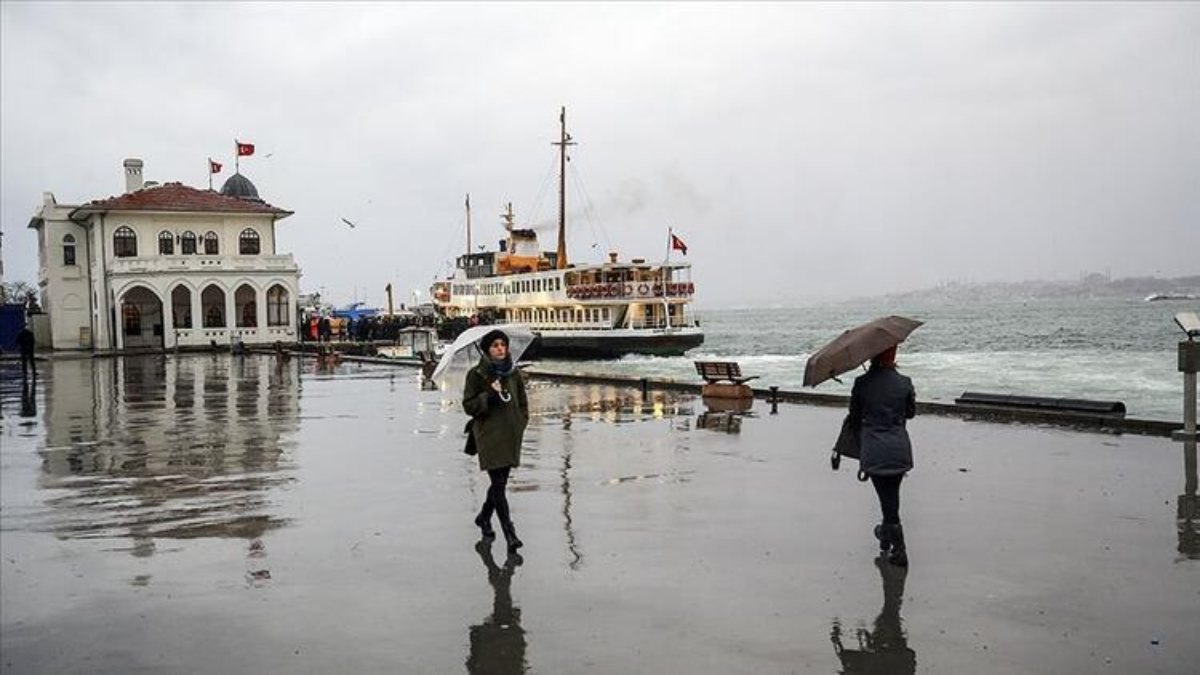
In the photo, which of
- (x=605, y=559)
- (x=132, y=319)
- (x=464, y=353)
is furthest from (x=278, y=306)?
(x=605, y=559)

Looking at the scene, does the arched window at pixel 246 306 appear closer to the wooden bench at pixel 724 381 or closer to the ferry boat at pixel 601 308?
the ferry boat at pixel 601 308

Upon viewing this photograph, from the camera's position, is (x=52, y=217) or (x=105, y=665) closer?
(x=105, y=665)

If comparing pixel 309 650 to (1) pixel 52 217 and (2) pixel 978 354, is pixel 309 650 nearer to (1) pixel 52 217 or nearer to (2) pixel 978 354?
(1) pixel 52 217

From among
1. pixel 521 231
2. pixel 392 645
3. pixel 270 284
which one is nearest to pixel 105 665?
pixel 392 645

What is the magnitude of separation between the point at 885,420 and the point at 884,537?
2.83 ft

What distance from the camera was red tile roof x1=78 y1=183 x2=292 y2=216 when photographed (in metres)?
52.0

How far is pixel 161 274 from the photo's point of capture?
49.8 metres

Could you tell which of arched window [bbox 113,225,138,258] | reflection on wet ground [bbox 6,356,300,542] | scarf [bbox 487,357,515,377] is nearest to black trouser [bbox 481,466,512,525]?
scarf [bbox 487,357,515,377]

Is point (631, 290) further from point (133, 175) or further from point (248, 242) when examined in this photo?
point (133, 175)

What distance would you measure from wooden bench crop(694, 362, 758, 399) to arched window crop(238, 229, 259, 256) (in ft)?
134

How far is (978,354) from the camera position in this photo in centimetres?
6397

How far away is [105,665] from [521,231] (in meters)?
64.1

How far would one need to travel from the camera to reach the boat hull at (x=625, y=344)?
53.5 meters

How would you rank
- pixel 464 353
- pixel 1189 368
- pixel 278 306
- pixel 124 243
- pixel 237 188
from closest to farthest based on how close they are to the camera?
pixel 464 353
pixel 1189 368
pixel 124 243
pixel 278 306
pixel 237 188
